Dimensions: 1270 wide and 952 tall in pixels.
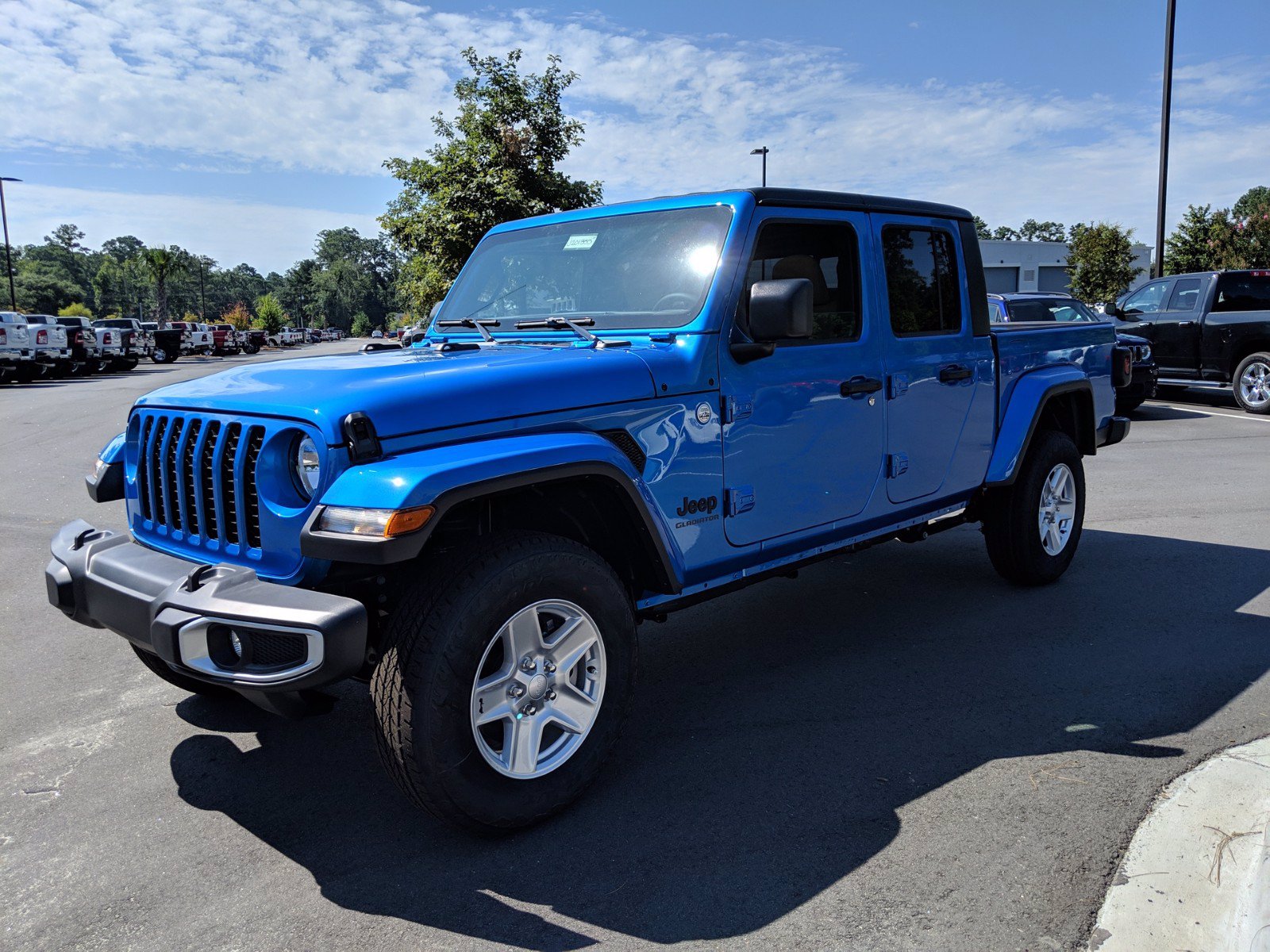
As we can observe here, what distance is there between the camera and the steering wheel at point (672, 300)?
366cm

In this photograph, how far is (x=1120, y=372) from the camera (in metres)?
6.06

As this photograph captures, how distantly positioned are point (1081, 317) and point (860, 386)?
35.2 feet

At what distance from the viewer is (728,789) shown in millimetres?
3342

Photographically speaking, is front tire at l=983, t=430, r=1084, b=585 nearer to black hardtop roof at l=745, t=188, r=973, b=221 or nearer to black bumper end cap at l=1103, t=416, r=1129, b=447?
black bumper end cap at l=1103, t=416, r=1129, b=447

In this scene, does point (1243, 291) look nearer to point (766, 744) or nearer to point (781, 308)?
point (781, 308)

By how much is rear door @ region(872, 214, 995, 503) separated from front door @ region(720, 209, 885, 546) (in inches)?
5.5

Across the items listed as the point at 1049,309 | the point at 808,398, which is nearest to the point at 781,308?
the point at 808,398

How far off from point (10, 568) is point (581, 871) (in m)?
5.31

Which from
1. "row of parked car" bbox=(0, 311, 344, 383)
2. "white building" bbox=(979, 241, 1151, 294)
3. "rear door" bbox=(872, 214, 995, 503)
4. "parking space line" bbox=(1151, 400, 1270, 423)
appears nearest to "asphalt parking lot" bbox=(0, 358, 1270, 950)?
"rear door" bbox=(872, 214, 995, 503)

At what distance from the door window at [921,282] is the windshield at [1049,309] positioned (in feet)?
25.0

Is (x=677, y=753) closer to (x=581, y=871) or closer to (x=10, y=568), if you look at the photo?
(x=581, y=871)

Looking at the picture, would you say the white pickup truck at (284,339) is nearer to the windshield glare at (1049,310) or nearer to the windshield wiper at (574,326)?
the windshield glare at (1049,310)

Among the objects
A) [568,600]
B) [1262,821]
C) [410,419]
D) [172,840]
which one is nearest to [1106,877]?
[1262,821]

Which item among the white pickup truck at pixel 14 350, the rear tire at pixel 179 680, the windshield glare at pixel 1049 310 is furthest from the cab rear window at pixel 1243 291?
the white pickup truck at pixel 14 350
